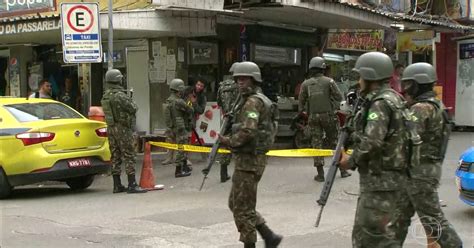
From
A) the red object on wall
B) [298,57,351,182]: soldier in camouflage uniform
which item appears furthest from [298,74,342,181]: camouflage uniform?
the red object on wall

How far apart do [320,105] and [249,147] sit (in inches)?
182

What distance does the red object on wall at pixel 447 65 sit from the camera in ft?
66.5

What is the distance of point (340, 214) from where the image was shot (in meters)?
8.05

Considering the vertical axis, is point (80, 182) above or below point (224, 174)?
below

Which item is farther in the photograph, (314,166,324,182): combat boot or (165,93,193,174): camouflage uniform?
(165,93,193,174): camouflage uniform

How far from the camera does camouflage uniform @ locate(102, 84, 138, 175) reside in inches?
379

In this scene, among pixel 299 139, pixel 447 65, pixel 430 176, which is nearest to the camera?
pixel 430 176

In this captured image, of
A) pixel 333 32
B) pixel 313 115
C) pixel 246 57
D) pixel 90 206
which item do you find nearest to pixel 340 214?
pixel 313 115

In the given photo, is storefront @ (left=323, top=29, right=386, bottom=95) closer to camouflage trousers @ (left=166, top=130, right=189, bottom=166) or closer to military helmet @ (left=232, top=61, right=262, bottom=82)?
camouflage trousers @ (left=166, top=130, right=189, bottom=166)

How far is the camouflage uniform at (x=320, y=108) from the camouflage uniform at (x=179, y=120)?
91.4 inches

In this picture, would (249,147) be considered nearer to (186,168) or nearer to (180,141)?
(180,141)

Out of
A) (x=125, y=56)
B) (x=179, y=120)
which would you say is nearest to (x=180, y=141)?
(x=179, y=120)

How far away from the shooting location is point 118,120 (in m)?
9.70

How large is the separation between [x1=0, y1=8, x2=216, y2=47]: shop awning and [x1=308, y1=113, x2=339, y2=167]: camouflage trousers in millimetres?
3789
